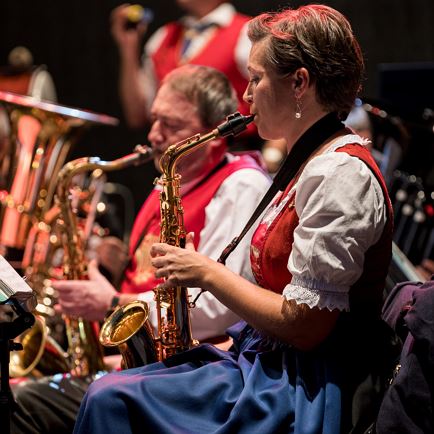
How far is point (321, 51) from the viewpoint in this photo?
2.27 metres

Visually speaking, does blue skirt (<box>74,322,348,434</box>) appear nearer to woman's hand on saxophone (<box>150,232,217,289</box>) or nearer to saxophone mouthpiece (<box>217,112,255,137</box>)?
woman's hand on saxophone (<box>150,232,217,289</box>)

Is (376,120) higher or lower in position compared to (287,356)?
higher

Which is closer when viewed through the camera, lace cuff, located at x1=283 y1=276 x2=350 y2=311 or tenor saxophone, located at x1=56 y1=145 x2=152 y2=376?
lace cuff, located at x1=283 y1=276 x2=350 y2=311

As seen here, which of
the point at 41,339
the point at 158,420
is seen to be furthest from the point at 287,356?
the point at 41,339

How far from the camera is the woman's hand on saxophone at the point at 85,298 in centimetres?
297

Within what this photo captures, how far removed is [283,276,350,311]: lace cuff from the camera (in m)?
2.07

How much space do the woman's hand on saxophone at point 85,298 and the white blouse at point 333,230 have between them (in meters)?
1.03

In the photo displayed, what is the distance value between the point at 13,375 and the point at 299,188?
1482mm

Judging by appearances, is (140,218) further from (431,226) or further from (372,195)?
(372,195)

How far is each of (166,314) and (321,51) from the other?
3.06 ft

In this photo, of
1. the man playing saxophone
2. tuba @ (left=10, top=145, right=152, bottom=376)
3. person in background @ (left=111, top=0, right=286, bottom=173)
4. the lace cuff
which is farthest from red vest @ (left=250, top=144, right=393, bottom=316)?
person in background @ (left=111, top=0, right=286, bottom=173)

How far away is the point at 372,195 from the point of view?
2.10m

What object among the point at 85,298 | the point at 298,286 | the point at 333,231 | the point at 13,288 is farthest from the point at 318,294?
the point at 85,298

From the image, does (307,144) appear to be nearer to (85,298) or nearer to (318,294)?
(318,294)
